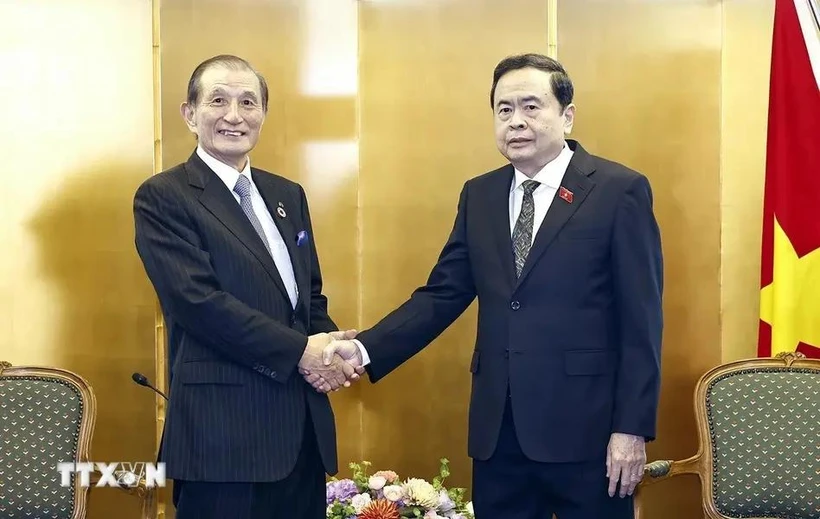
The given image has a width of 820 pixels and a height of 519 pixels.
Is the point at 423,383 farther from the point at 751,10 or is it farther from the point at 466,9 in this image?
the point at 751,10

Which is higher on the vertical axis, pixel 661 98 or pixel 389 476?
pixel 661 98

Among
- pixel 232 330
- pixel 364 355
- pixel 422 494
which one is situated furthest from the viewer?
pixel 422 494

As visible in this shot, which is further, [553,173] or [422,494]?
[422,494]

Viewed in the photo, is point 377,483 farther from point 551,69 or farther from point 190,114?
point 551,69

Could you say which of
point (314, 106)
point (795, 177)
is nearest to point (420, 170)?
point (314, 106)

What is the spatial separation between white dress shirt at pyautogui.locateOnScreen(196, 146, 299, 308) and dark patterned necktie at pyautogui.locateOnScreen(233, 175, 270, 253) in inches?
0.5

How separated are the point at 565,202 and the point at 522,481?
32.1 inches

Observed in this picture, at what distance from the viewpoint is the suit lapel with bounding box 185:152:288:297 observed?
8.13 ft

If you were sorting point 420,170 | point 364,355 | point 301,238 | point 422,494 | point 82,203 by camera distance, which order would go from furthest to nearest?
point 420,170
point 82,203
point 422,494
point 364,355
point 301,238

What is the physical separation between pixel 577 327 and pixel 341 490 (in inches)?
57.4

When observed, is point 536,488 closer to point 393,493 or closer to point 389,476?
point 393,493

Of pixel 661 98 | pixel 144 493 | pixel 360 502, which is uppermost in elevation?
pixel 661 98

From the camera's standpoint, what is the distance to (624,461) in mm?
2371

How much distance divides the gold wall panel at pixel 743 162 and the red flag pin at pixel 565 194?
4.93 feet
